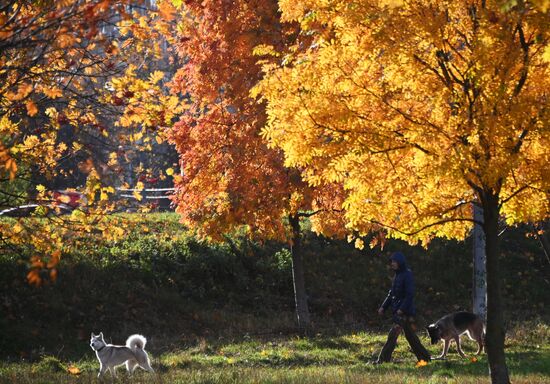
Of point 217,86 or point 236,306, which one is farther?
point 236,306

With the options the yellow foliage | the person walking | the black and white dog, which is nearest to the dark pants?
the person walking

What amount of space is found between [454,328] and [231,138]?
18.2 feet

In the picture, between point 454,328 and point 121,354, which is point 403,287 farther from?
point 121,354

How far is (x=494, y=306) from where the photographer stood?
10164mm

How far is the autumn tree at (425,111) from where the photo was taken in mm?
8664

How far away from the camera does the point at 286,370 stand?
40.7 feet

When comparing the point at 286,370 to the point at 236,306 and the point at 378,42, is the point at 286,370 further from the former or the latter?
the point at 236,306

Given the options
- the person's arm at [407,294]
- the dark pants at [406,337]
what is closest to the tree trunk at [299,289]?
the dark pants at [406,337]

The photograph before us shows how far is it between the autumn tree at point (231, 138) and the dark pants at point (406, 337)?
373cm

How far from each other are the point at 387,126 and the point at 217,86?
7077mm

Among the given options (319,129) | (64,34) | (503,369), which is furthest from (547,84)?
(64,34)

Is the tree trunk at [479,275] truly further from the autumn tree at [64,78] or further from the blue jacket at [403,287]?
the autumn tree at [64,78]

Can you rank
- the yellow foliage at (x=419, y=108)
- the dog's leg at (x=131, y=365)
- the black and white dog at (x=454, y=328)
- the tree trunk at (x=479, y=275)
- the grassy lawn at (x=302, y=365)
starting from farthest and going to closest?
the tree trunk at (x=479, y=275), the black and white dog at (x=454, y=328), the dog's leg at (x=131, y=365), the grassy lawn at (x=302, y=365), the yellow foliage at (x=419, y=108)

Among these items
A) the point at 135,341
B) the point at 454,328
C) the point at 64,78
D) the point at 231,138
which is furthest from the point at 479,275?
the point at 64,78
